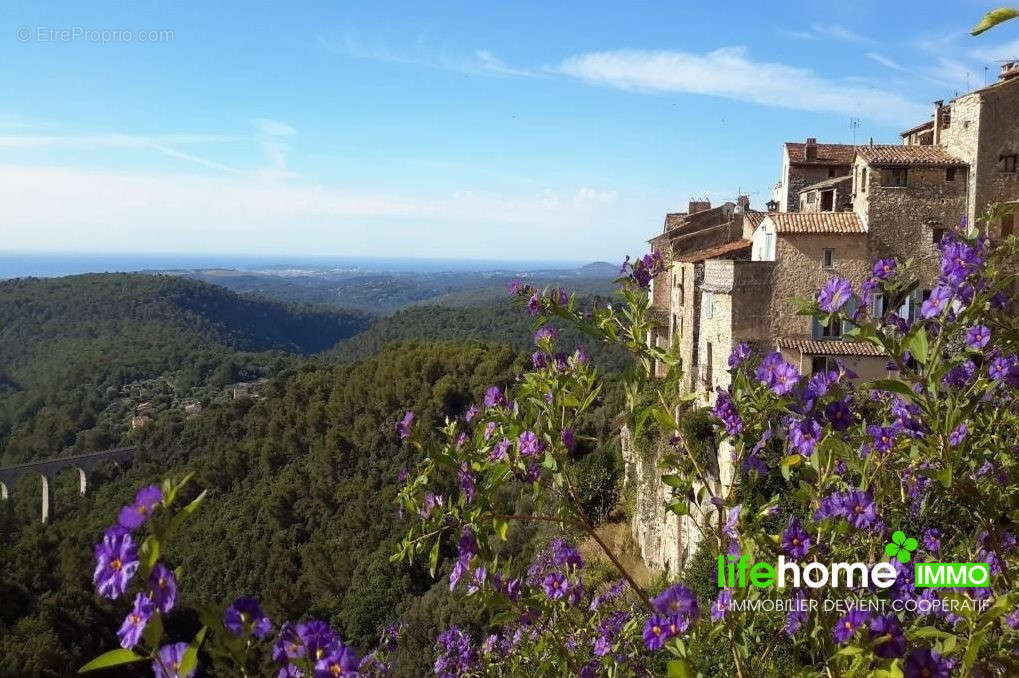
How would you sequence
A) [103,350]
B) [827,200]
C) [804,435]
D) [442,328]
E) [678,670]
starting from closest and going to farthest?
[678,670] → [804,435] → [827,200] → [103,350] → [442,328]

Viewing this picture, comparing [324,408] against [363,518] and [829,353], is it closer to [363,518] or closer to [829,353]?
[363,518]

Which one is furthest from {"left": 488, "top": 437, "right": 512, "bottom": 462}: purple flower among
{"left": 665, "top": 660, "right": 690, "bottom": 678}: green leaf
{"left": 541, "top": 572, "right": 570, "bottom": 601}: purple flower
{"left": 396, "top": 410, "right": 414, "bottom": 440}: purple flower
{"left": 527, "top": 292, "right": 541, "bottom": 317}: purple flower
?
{"left": 665, "top": 660, "right": 690, "bottom": 678}: green leaf

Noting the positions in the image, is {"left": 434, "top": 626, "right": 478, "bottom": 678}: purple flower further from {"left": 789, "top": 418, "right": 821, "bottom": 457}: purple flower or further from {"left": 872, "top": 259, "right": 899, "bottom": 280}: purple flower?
{"left": 872, "top": 259, "right": 899, "bottom": 280}: purple flower

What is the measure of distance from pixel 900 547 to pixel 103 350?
4758 inches

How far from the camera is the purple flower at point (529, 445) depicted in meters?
3.67

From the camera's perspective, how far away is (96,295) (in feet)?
440

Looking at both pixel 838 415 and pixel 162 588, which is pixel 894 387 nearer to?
pixel 838 415

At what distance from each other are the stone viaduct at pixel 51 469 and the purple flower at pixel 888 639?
6186 centimetres

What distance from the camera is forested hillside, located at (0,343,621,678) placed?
28.0 m

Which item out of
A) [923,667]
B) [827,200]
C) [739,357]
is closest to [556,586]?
[739,357]

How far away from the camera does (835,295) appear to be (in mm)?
3096

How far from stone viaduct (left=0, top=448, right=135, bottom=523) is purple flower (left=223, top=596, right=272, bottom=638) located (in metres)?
60.9

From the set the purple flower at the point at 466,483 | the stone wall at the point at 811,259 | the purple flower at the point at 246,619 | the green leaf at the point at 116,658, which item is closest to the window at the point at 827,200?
the stone wall at the point at 811,259

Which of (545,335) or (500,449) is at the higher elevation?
(545,335)
